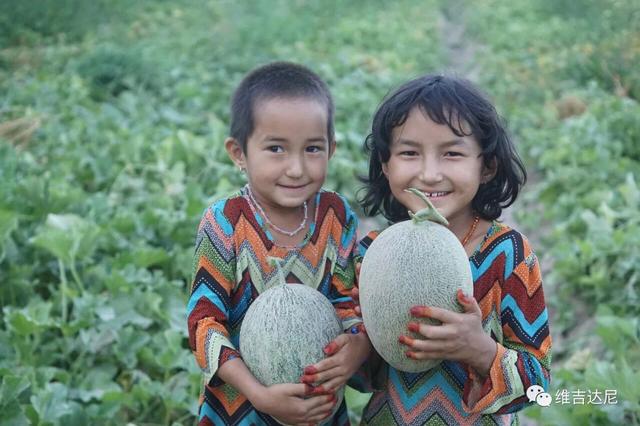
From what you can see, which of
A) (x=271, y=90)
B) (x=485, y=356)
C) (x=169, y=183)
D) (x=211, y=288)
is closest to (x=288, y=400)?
(x=211, y=288)

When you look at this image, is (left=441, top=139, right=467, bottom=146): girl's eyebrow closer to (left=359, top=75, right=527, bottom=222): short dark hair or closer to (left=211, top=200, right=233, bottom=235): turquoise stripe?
(left=359, top=75, right=527, bottom=222): short dark hair

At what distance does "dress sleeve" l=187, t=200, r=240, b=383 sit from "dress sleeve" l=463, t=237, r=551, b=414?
644 mm

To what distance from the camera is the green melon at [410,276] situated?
6.15 ft

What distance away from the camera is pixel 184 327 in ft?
12.5

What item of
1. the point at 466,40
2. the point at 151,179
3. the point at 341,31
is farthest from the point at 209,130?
the point at 466,40

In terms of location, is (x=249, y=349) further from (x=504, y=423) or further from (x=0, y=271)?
(x=0, y=271)

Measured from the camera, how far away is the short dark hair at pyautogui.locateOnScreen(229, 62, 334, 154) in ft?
7.27

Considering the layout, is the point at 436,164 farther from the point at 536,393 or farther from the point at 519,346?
the point at 536,393

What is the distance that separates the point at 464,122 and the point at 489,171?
0.20 m

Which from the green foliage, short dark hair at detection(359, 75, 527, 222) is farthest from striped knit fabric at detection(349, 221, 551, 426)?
the green foliage

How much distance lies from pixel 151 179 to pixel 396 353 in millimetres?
4196

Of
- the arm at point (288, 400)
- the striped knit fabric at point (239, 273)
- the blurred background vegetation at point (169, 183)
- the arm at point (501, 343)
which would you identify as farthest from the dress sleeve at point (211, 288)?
the blurred background vegetation at point (169, 183)

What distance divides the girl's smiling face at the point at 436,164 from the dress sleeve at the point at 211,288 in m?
0.51

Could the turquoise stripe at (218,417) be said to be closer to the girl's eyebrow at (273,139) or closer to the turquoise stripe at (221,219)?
the turquoise stripe at (221,219)
